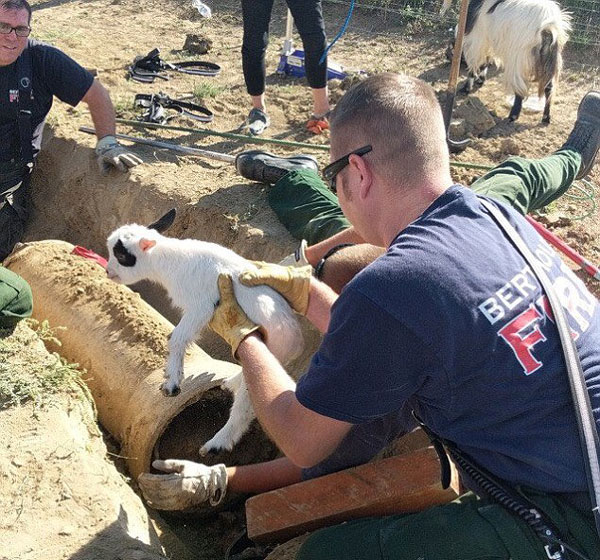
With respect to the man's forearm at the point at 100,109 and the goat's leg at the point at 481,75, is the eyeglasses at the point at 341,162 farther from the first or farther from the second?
the goat's leg at the point at 481,75

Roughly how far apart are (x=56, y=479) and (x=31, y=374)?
0.70 m

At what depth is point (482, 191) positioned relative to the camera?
13.7 ft

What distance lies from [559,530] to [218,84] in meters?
6.71

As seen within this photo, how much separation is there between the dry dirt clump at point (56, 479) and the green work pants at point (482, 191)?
1816 millimetres

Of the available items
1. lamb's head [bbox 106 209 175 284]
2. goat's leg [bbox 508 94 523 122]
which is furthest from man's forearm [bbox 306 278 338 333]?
goat's leg [bbox 508 94 523 122]

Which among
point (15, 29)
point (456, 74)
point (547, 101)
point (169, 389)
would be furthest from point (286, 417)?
point (547, 101)

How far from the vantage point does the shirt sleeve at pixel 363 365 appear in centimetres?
208

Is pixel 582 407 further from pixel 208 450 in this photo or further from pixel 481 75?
pixel 481 75

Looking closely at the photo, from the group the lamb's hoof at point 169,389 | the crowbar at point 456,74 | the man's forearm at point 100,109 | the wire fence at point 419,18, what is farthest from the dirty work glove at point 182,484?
the wire fence at point 419,18

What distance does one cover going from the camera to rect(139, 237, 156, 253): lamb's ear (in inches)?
140

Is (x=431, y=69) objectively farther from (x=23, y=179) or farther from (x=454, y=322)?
(x=454, y=322)

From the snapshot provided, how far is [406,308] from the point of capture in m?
2.06

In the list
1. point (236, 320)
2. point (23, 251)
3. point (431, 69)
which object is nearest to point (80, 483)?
point (236, 320)

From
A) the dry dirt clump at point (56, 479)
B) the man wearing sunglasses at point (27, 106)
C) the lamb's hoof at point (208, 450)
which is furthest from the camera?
the man wearing sunglasses at point (27, 106)
